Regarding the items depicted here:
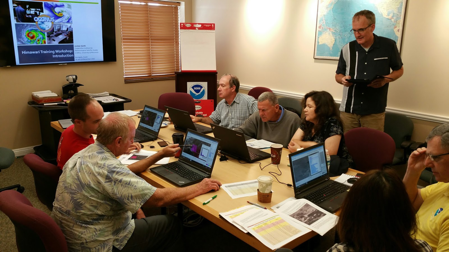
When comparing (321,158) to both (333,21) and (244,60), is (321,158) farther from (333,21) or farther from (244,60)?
(244,60)

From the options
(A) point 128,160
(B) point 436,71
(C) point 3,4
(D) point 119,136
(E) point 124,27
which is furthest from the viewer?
(E) point 124,27

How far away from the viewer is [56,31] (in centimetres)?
455

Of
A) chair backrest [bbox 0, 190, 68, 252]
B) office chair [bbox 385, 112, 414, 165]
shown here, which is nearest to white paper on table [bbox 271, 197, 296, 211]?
chair backrest [bbox 0, 190, 68, 252]

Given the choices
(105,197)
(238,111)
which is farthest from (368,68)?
(105,197)

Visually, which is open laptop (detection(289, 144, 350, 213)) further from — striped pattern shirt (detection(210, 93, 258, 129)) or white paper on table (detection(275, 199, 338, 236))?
striped pattern shirt (detection(210, 93, 258, 129))

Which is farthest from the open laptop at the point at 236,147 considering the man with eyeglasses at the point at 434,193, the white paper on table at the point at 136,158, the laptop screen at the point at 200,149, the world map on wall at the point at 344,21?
the world map on wall at the point at 344,21

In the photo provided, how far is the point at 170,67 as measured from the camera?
6.05 metres

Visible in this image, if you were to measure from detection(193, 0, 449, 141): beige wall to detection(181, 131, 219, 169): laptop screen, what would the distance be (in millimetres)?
2529

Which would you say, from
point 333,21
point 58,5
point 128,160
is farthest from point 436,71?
point 58,5

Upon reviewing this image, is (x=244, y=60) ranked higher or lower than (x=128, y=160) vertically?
higher

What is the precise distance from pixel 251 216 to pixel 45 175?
1.42 meters

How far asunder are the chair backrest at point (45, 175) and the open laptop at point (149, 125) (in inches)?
35.6

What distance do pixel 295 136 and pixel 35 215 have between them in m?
2.03

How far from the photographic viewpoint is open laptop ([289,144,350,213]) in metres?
1.90
